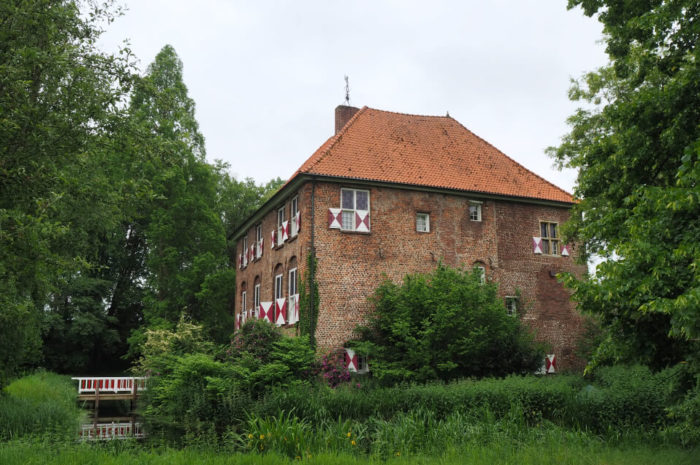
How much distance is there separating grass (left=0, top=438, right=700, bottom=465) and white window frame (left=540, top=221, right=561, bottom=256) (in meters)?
14.7

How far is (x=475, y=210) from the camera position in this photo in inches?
969

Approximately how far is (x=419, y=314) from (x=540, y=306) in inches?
266

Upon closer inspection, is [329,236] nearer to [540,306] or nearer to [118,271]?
[540,306]

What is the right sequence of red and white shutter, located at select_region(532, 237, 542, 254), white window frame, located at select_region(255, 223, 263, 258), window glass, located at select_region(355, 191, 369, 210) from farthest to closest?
white window frame, located at select_region(255, 223, 263, 258)
red and white shutter, located at select_region(532, 237, 542, 254)
window glass, located at select_region(355, 191, 369, 210)

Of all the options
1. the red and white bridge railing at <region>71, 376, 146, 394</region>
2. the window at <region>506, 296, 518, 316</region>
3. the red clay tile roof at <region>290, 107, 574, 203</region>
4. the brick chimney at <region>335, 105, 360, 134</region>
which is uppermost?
the brick chimney at <region>335, 105, 360, 134</region>

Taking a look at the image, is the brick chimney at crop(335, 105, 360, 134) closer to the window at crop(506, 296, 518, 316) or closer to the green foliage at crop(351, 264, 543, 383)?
the green foliage at crop(351, 264, 543, 383)

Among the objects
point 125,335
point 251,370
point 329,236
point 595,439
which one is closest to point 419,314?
point 329,236

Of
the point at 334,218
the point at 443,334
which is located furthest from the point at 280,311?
the point at 443,334

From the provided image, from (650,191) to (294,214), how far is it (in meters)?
15.1

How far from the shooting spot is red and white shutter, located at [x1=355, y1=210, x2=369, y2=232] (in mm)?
22350

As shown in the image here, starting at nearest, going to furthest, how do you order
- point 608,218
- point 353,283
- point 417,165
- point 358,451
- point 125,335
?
1. point 358,451
2. point 608,218
3. point 353,283
4. point 417,165
5. point 125,335

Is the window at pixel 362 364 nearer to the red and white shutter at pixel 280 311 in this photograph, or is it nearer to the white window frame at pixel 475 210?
the red and white shutter at pixel 280 311

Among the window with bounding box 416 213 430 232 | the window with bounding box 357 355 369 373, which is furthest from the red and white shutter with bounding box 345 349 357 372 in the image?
the window with bounding box 416 213 430 232

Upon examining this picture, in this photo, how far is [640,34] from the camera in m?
12.5
